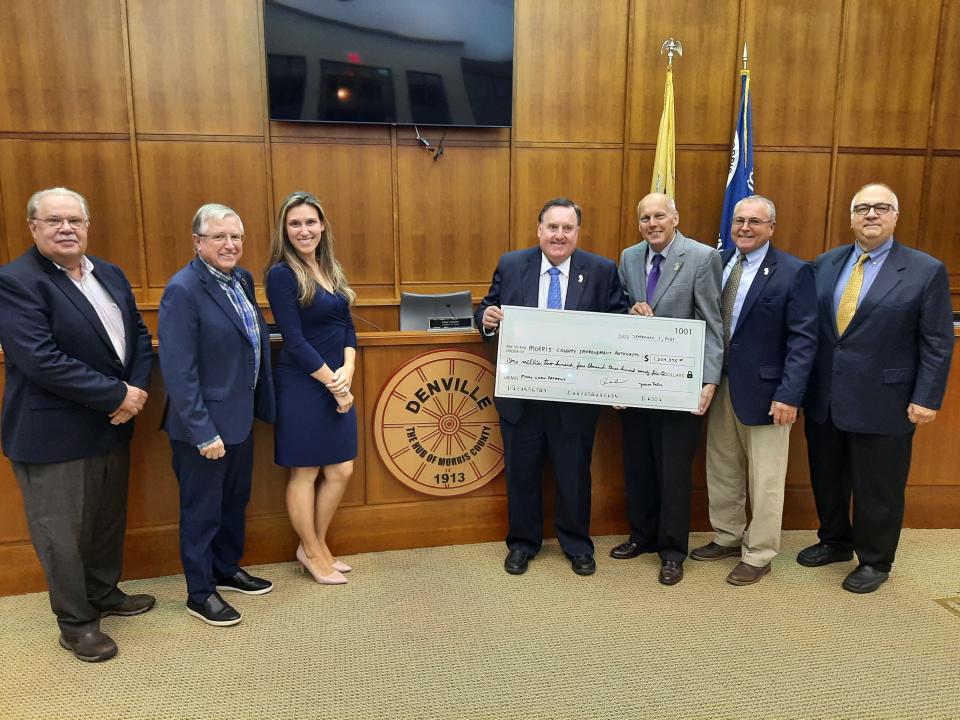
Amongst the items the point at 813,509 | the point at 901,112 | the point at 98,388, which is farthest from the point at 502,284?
the point at 901,112

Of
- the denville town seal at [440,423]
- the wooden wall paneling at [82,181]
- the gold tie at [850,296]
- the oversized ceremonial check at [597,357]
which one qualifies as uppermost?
the wooden wall paneling at [82,181]

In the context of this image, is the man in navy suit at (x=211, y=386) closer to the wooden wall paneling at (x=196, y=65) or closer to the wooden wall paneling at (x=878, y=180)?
the wooden wall paneling at (x=196, y=65)

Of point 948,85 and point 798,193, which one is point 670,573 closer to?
point 798,193

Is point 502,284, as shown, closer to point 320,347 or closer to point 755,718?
point 320,347

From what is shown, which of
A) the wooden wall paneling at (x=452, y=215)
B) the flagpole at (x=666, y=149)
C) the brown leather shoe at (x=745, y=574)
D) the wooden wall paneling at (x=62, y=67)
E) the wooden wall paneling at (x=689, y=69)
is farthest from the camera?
the wooden wall paneling at (x=452, y=215)

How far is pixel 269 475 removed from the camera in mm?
2781

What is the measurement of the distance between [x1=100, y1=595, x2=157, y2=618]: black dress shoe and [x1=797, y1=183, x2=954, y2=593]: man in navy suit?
277 centimetres

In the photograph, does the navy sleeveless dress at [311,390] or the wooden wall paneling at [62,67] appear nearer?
the navy sleeveless dress at [311,390]

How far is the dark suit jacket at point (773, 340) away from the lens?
248cm

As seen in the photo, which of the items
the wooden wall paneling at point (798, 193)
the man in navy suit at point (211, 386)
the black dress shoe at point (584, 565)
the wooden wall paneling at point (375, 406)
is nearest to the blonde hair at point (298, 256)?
the man in navy suit at point (211, 386)

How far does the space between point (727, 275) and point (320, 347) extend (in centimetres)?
169

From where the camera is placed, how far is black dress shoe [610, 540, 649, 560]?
290 centimetres

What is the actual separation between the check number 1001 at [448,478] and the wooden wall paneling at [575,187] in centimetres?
280

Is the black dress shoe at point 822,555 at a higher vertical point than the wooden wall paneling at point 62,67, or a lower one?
lower
